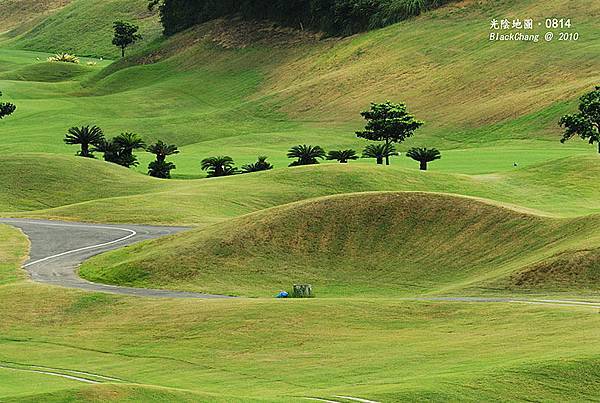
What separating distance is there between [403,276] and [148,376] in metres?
19.2

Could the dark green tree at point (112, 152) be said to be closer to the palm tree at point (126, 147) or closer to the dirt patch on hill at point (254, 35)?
the palm tree at point (126, 147)

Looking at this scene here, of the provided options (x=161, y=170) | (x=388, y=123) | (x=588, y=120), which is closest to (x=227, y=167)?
(x=161, y=170)

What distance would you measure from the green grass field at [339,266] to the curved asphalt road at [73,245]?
1.07m

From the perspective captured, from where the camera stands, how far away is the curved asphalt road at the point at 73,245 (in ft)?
162

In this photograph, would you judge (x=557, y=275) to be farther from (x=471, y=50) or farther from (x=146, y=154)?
(x=471, y=50)

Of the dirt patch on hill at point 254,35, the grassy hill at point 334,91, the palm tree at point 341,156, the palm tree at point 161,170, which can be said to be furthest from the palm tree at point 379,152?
the dirt patch on hill at point 254,35

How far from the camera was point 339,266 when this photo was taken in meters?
52.1

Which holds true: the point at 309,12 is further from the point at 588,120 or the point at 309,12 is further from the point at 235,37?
the point at 588,120

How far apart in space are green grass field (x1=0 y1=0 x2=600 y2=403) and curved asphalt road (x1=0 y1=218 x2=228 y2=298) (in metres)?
1.07

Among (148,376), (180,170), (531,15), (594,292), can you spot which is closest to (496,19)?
(531,15)

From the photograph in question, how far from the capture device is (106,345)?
3847 centimetres

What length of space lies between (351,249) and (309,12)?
112m

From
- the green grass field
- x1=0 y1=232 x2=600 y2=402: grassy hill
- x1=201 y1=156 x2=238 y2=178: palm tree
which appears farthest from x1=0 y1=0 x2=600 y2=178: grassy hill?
x1=0 y1=232 x2=600 y2=402: grassy hill

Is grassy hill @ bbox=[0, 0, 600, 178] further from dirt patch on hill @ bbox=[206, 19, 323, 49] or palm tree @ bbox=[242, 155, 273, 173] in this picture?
palm tree @ bbox=[242, 155, 273, 173]
